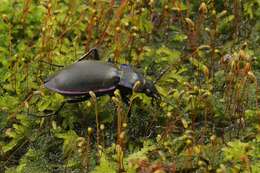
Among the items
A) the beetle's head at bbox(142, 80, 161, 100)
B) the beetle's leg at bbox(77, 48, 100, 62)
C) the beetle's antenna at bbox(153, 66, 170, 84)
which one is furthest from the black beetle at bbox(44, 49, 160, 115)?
the beetle's antenna at bbox(153, 66, 170, 84)

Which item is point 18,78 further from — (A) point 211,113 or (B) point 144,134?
(A) point 211,113

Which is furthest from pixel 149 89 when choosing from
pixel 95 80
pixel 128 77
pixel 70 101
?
pixel 70 101

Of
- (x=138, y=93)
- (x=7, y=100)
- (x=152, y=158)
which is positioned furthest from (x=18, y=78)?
(x=152, y=158)

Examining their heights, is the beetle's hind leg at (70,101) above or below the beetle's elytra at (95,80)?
below

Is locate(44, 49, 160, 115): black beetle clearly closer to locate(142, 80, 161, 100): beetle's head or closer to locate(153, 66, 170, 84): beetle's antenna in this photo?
locate(142, 80, 161, 100): beetle's head

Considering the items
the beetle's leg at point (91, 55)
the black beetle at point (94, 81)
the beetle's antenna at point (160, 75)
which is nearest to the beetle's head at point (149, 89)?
the black beetle at point (94, 81)

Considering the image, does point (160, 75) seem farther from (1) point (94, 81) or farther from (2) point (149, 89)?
(1) point (94, 81)

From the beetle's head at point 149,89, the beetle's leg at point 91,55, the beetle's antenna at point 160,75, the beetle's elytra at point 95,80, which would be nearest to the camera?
the beetle's elytra at point 95,80

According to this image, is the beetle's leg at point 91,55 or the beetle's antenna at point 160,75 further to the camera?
the beetle's antenna at point 160,75

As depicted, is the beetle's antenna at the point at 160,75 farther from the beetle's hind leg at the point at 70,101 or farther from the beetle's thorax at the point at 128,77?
the beetle's hind leg at the point at 70,101
